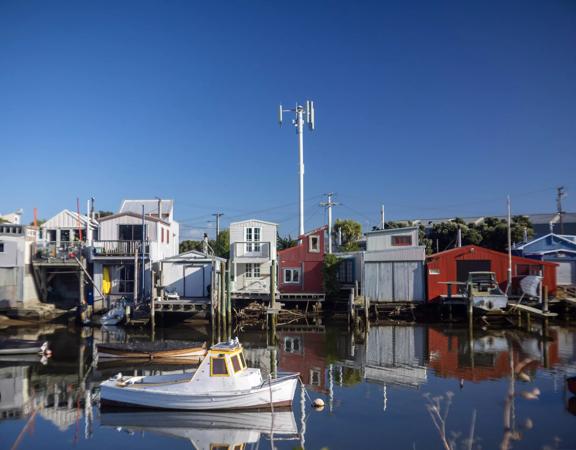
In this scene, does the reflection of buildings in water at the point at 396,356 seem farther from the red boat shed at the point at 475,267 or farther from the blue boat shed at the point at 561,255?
the blue boat shed at the point at 561,255

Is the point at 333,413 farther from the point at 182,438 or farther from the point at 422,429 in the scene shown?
the point at 182,438

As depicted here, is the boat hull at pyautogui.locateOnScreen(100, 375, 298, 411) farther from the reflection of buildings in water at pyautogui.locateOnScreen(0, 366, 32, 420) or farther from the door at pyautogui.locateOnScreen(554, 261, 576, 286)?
the door at pyautogui.locateOnScreen(554, 261, 576, 286)

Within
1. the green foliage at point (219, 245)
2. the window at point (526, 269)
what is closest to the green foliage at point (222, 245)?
the green foliage at point (219, 245)

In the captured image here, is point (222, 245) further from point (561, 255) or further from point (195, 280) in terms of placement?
point (561, 255)

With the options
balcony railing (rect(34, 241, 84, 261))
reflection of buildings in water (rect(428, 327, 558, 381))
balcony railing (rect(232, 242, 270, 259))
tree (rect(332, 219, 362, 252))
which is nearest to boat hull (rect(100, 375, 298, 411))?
reflection of buildings in water (rect(428, 327, 558, 381))

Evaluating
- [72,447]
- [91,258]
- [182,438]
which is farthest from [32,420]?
[91,258]

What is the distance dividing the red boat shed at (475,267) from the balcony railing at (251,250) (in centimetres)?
1277

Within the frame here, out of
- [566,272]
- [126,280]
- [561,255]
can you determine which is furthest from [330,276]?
[566,272]

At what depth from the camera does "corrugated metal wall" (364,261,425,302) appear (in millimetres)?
39875

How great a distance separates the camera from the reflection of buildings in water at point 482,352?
73.4 feet

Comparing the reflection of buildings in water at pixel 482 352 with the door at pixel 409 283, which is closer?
the reflection of buildings in water at pixel 482 352

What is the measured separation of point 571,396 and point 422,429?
670 cm

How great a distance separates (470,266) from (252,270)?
17.4 m

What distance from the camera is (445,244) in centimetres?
6203
